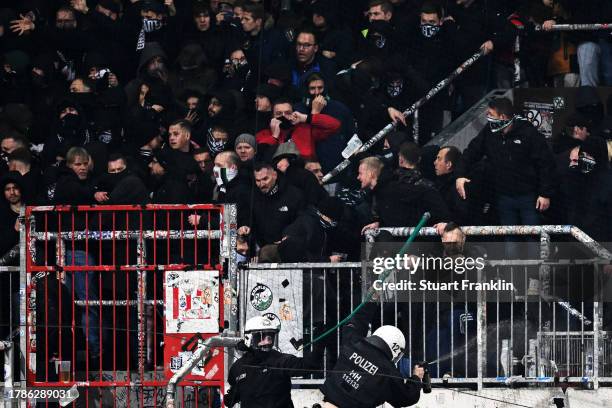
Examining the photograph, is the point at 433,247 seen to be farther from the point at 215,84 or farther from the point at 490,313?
the point at 215,84

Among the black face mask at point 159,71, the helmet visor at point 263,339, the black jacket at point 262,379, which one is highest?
the black face mask at point 159,71

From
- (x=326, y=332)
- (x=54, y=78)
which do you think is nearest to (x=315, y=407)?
(x=326, y=332)

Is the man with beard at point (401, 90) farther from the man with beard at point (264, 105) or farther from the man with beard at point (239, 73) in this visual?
the man with beard at point (239, 73)

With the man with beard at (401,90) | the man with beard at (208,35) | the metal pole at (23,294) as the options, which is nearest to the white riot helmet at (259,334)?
the metal pole at (23,294)

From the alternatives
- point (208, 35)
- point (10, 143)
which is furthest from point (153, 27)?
point (10, 143)

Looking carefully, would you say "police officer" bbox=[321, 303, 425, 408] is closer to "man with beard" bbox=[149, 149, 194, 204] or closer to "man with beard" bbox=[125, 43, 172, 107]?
"man with beard" bbox=[149, 149, 194, 204]

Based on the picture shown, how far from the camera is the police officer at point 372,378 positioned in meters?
11.9

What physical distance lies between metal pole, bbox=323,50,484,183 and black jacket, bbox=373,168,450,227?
4.20 ft

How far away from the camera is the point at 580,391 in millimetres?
13570

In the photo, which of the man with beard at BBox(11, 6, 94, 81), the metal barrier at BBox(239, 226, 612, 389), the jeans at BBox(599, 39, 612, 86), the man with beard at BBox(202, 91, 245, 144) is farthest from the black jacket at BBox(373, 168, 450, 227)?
the man with beard at BBox(11, 6, 94, 81)

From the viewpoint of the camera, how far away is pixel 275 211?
14438mm

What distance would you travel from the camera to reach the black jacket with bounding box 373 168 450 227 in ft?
46.3

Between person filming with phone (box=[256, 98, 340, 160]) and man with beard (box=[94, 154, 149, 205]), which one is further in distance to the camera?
person filming with phone (box=[256, 98, 340, 160])

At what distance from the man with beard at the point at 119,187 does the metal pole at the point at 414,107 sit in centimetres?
206
